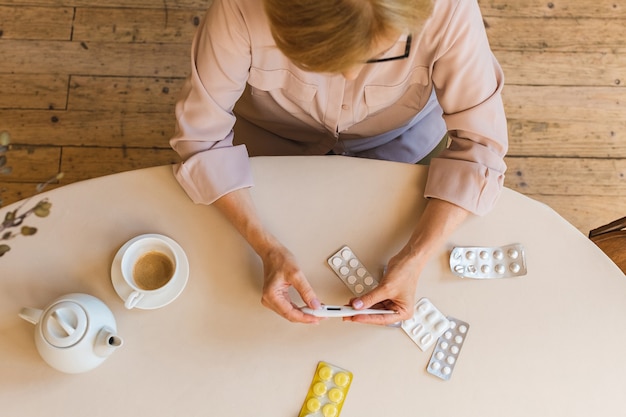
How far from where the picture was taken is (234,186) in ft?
3.39

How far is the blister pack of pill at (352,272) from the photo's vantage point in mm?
1027

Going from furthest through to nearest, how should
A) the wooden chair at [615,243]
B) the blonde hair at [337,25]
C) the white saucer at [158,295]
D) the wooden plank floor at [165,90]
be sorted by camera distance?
the wooden plank floor at [165,90]
the wooden chair at [615,243]
the white saucer at [158,295]
the blonde hair at [337,25]

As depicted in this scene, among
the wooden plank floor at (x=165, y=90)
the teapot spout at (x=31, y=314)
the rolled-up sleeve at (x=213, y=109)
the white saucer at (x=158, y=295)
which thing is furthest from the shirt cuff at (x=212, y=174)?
the wooden plank floor at (x=165, y=90)

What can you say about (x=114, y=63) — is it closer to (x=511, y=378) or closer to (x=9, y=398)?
(x=9, y=398)

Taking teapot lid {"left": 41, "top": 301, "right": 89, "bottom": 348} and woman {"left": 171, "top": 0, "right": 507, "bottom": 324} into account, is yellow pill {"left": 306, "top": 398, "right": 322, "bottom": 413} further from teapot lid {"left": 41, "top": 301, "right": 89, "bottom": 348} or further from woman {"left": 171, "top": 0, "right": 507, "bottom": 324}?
teapot lid {"left": 41, "top": 301, "right": 89, "bottom": 348}

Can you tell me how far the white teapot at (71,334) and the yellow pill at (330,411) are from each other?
0.35 meters

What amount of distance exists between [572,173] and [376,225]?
1.17 meters

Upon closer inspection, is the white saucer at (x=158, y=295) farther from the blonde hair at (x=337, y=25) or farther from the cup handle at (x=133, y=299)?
the blonde hair at (x=337, y=25)

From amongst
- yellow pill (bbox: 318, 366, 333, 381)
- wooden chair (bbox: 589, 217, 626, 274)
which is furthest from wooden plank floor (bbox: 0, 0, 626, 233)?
yellow pill (bbox: 318, 366, 333, 381)

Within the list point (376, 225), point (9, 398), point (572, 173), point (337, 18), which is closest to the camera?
point (337, 18)

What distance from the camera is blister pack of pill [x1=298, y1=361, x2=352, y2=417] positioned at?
0.96 metres

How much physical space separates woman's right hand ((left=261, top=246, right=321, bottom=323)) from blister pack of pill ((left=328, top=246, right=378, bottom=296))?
7 centimetres

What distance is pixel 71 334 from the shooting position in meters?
0.88

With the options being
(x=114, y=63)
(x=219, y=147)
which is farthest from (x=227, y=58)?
(x=114, y=63)
